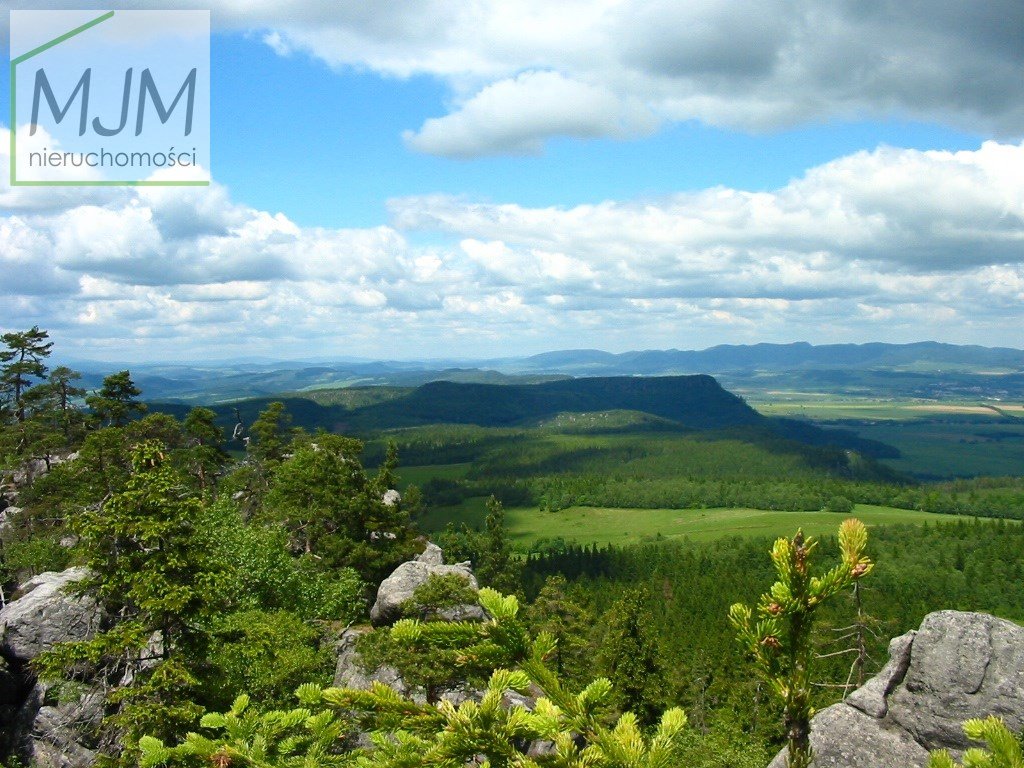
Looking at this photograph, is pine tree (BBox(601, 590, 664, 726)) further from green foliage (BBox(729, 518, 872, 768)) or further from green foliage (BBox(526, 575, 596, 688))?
green foliage (BBox(729, 518, 872, 768))

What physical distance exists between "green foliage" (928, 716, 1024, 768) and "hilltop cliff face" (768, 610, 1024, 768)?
61.3 feet

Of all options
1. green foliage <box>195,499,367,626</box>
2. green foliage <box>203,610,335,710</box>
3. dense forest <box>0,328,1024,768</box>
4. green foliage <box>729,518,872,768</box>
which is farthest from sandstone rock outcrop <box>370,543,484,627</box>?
green foliage <box>729,518,872,768</box>

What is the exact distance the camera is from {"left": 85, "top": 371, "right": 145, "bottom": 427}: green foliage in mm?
64562

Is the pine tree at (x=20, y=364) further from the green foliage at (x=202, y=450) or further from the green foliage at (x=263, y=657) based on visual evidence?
the green foliage at (x=263, y=657)

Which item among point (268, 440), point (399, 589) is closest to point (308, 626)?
point (399, 589)

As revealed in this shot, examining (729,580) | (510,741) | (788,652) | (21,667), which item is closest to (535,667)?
(510,741)

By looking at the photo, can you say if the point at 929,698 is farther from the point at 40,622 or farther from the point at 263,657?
the point at 40,622

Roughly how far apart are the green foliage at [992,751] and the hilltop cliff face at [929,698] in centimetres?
1868

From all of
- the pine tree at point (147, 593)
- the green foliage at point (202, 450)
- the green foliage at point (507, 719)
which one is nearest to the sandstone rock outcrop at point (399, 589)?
the pine tree at point (147, 593)

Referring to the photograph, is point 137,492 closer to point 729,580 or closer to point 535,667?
point 535,667

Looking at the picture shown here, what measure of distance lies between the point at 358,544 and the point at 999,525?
194 m

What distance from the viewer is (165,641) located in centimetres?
2416

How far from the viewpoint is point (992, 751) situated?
5.60 metres

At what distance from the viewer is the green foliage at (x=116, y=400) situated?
6456 cm
